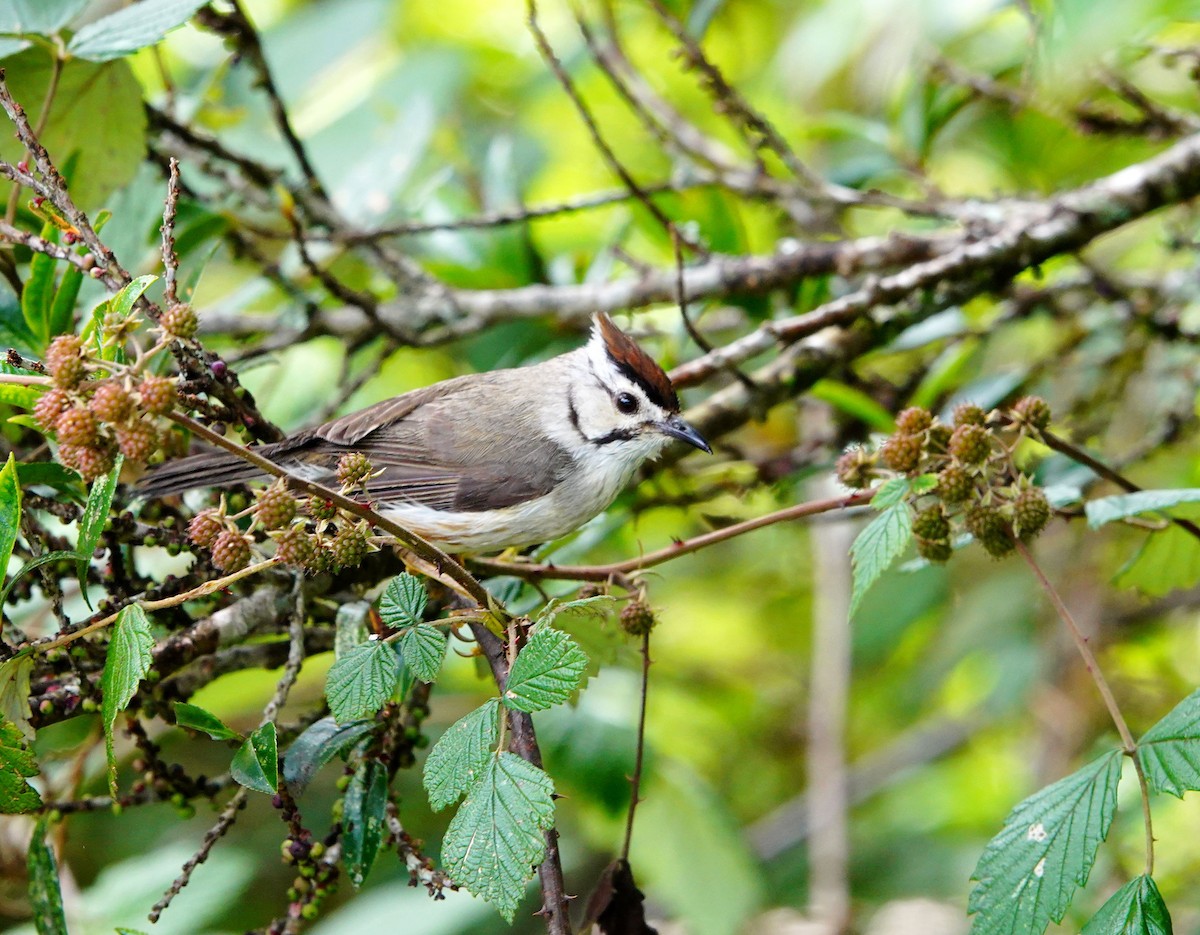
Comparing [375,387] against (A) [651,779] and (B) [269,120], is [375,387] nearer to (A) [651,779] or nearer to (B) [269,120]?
(B) [269,120]

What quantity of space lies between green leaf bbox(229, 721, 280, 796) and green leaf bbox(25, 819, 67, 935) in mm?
744

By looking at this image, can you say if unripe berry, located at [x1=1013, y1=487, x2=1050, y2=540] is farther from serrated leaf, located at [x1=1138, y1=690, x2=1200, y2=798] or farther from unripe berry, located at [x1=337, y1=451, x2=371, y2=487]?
unripe berry, located at [x1=337, y1=451, x2=371, y2=487]

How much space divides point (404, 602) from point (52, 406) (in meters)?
0.67

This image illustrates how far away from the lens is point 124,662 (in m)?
1.95

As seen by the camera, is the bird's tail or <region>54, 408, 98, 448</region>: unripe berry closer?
<region>54, 408, 98, 448</region>: unripe berry

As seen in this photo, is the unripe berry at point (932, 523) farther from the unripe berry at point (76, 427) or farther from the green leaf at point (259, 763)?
the unripe berry at point (76, 427)

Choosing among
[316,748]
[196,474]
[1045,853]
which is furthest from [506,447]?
[1045,853]

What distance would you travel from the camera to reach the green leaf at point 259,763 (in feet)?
6.68

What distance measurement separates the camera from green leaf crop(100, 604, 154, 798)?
6.30 feet

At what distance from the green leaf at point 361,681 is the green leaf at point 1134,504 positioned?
156cm

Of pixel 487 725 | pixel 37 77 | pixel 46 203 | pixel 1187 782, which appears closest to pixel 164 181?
pixel 37 77

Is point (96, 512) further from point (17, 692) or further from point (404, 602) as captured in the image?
point (404, 602)

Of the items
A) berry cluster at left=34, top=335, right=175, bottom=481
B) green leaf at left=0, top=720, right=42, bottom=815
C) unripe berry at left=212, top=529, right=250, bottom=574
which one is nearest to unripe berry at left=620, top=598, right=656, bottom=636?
unripe berry at left=212, top=529, right=250, bottom=574

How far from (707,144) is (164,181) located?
241 centimetres
